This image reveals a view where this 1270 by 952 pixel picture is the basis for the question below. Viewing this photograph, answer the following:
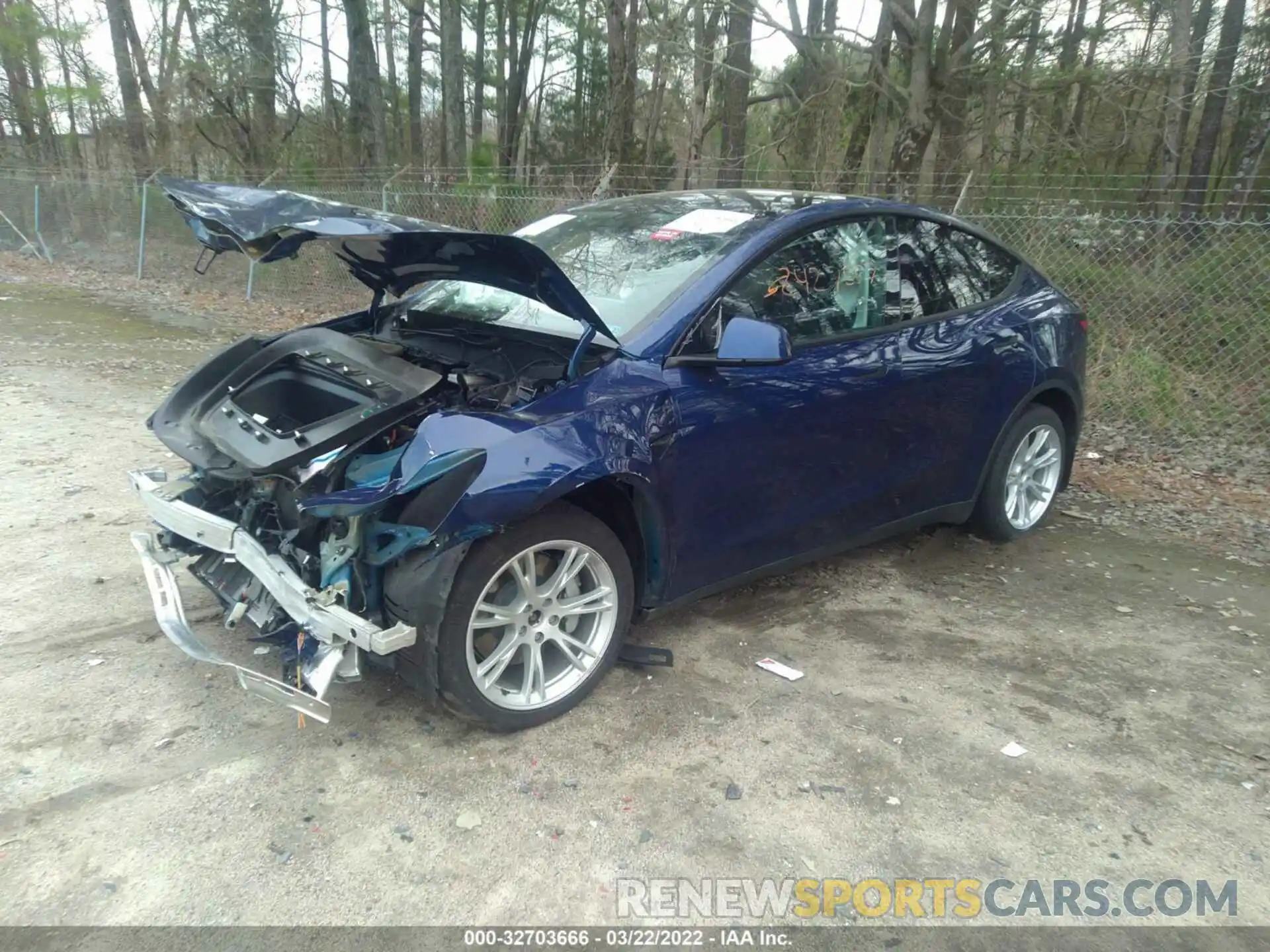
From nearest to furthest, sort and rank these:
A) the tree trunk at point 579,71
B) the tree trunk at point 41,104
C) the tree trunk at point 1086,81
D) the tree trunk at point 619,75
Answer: the tree trunk at point 1086,81 → the tree trunk at point 619,75 → the tree trunk at point 41,104 → the tree trunk at point 579,71

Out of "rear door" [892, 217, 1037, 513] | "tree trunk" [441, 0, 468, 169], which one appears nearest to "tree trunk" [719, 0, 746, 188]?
"tree trunk" [441, 0, 468, 169]

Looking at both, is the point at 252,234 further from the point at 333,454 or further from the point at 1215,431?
the point at 1215,431

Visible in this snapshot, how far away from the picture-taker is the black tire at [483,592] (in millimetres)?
2748

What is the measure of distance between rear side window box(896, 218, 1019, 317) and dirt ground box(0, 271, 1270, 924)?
137 cm

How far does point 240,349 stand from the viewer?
3.64 metres

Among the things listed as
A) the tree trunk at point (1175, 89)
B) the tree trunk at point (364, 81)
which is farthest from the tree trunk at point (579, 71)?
the tree trunk at point (1175, 89)

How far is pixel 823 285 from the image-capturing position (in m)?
3.79

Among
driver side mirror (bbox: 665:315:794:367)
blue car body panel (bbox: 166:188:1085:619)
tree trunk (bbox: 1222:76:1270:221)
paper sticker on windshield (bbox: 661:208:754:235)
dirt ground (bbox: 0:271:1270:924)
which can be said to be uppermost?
tree trunk (bbox: 1222:76:1270:221)

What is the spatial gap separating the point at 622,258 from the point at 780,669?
1791mm

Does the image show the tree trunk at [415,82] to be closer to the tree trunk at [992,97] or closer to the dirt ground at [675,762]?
the tree trunk at [992,97]

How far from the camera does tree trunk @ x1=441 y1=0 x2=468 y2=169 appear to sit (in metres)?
18.4

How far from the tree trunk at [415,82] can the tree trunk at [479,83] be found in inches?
76.5

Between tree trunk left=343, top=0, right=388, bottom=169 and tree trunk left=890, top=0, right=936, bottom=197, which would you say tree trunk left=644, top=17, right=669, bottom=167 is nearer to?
tree trunk left=343, top=0, right=388, bottom=169

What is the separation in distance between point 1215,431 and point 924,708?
15.9 ft
